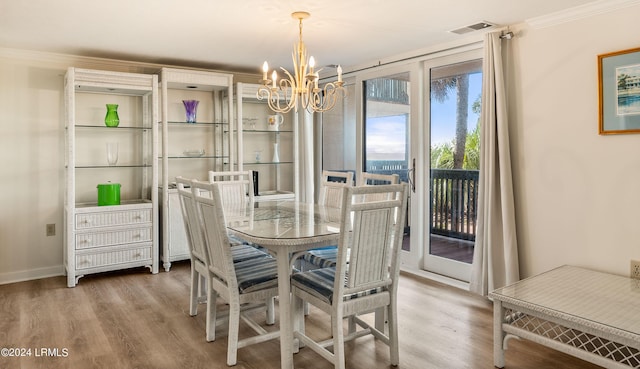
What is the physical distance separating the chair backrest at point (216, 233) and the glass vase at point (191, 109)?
2.45 metres

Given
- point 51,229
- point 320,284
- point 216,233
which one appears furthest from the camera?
point 51,229

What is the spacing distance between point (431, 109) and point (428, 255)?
1452 mm

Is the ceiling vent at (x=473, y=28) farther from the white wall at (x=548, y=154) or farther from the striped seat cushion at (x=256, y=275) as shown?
the striped seat cushion at (x=256, y=275)

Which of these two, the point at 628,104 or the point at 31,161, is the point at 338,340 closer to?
the point at 628,104

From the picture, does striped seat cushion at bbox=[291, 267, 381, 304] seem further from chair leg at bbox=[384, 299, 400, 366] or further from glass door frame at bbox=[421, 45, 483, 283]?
glass door frame at bbox=[421, 45, 483, 283]

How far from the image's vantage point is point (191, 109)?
16.2ft

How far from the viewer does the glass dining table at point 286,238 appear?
2410mm

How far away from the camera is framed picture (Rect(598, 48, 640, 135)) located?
2881 millimetres

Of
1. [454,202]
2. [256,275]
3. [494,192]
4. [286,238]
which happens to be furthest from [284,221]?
[454,202]

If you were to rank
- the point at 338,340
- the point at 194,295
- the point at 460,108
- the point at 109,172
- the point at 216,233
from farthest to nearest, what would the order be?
the point at 109,172 → the point at 460,108 → the point at 194,295 → the point at 216,233 → the point at 338,340

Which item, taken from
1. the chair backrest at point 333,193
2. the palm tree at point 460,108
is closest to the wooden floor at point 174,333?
the chair backrest at point 333,193

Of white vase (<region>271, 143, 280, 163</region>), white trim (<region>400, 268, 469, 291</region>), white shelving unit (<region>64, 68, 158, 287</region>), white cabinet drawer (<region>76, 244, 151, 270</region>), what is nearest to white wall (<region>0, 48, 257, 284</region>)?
white shelving unit (<region>64, 68, 158, 287</region>)

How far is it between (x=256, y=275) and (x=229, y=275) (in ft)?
0.66

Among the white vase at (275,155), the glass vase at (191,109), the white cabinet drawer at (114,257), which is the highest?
the glass vase at (191,109)
